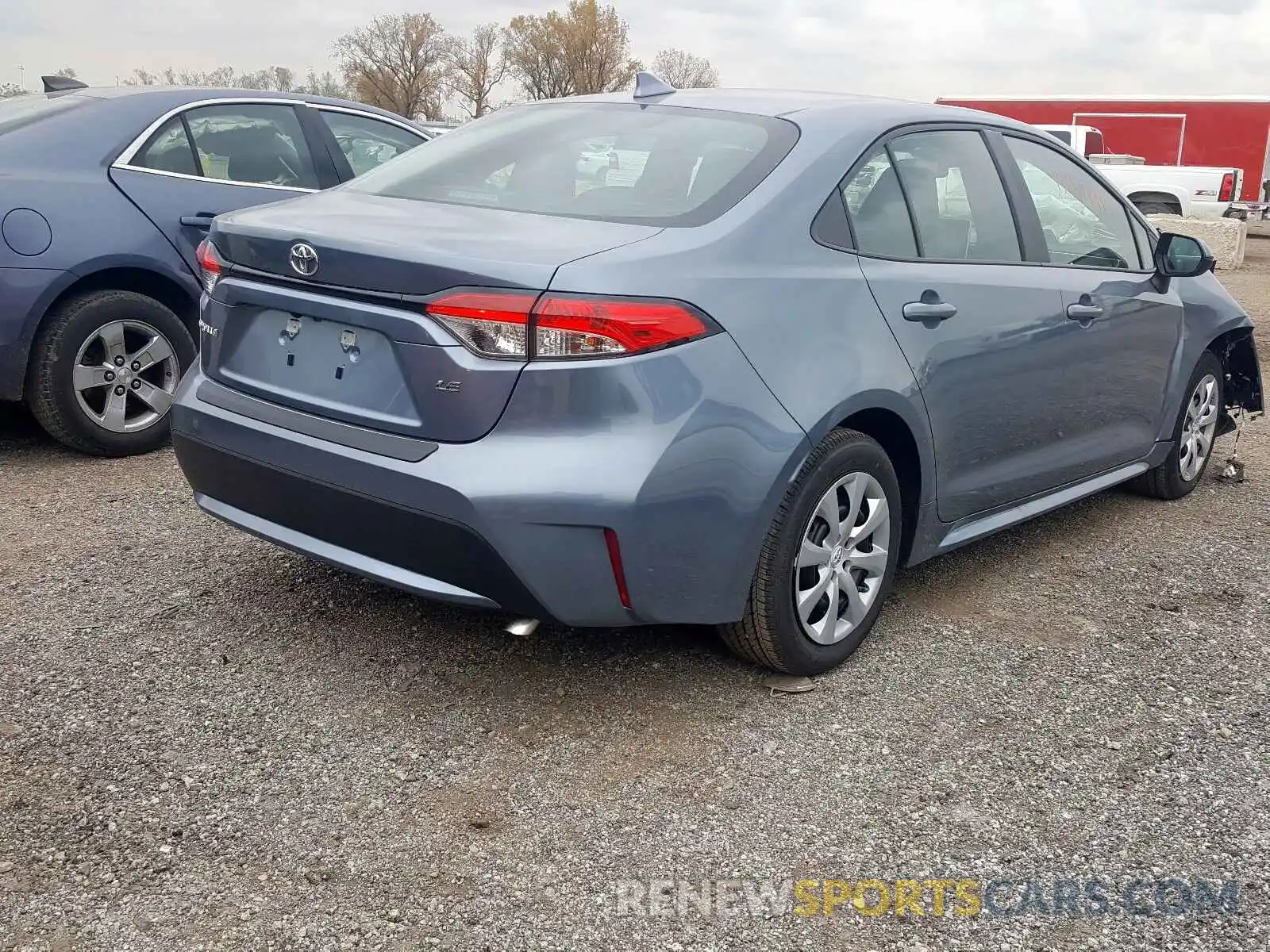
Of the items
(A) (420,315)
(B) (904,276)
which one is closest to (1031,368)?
(B) (904,276)

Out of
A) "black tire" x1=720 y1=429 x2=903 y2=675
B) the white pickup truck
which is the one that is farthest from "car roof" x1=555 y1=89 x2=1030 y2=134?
the white pickup truck

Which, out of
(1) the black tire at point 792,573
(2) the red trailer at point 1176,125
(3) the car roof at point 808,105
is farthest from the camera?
(2) the red trailer at point 1176,125

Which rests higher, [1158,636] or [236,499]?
[236,499]

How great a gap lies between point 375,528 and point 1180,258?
3341 millimetres

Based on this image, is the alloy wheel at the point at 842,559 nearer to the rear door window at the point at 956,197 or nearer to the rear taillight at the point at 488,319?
the rear door window at the point at 956,197

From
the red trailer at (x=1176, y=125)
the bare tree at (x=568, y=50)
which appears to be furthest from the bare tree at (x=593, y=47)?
the red trailer at (x=1176, y=125)

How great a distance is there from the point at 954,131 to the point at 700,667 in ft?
6.18

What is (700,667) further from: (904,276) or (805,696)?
(904,276)

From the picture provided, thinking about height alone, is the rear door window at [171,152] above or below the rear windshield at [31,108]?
below

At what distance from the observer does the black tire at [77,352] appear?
4953mm

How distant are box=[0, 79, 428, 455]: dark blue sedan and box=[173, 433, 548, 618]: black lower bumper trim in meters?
2.10

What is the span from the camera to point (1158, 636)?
384 cm

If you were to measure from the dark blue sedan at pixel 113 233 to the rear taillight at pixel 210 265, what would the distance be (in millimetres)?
1802

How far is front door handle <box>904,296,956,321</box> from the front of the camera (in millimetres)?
3434
